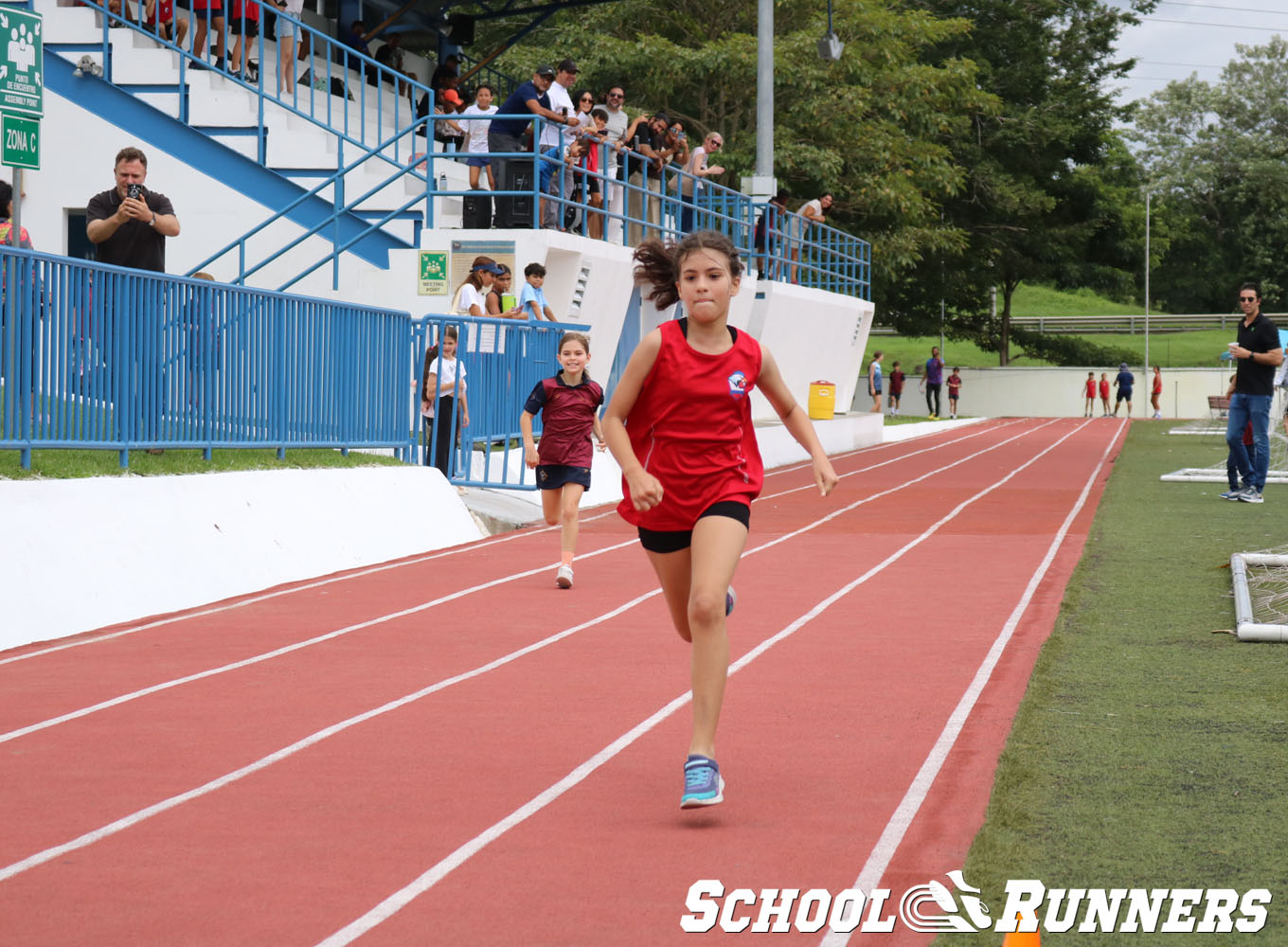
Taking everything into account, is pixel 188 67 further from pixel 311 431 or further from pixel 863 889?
pixel 863 889

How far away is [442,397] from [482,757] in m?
10.1

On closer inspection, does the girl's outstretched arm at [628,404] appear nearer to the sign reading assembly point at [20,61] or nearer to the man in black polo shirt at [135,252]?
the sign reading assembly point at [20,61]

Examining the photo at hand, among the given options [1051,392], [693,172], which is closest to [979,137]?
[1051,392]

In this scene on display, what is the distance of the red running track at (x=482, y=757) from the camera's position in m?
4.82

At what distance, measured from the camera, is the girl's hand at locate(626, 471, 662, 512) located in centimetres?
574

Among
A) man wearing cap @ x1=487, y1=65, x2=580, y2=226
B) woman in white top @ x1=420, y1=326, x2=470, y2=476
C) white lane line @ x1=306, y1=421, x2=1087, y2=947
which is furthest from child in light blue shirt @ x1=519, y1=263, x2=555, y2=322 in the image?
white lane line @ x1=306, y1=421, x2=1087, y2=947

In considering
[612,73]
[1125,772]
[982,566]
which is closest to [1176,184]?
[612,73]

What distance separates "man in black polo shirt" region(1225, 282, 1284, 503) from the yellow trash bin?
1595 cm

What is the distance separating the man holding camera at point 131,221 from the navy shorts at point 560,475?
323 centimetres

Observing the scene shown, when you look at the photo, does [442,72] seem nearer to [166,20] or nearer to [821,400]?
[166,20]

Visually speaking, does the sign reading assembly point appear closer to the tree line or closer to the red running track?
the red running track

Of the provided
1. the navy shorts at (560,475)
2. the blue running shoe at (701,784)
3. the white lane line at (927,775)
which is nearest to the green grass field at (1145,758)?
the white lane line at (927,775)

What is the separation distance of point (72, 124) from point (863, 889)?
1986cm

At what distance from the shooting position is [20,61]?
9867 mm
